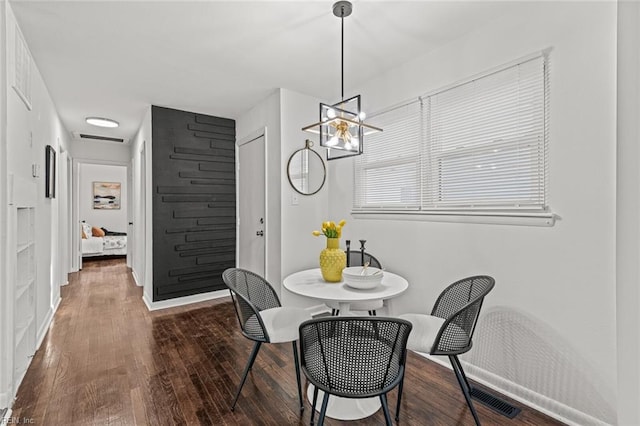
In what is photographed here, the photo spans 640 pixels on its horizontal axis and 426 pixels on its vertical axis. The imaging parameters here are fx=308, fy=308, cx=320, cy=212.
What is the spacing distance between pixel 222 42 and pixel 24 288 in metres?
2.39

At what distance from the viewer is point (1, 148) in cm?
184

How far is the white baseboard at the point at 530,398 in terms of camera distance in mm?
1741

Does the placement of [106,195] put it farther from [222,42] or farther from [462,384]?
[462,384]

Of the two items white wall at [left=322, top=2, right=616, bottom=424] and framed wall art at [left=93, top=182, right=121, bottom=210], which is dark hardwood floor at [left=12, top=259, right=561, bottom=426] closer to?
white wall at [left=322, top=2, right=616, bottom=424]

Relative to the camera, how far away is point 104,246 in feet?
24.7

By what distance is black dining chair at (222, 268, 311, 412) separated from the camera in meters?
1.86

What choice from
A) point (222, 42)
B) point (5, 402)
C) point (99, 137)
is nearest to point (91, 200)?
point (99, 137)

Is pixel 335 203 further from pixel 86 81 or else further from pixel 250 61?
pixel 86 81

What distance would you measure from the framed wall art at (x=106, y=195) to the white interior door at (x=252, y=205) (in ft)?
21.2

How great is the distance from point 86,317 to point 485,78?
182 inches

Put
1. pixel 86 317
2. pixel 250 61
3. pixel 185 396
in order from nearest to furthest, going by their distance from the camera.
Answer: pixel 185 396, pixel 250 61, pixel 86 317

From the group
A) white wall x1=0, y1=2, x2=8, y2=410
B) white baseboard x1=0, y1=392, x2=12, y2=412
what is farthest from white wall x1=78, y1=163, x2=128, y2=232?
white baseboard x1=0, y1=392, x2=12, y2=412

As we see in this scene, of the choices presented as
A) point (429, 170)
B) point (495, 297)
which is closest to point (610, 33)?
point (429, 170)

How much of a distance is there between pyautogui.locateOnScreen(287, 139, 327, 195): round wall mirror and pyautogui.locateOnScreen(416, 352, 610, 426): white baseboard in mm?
2236
